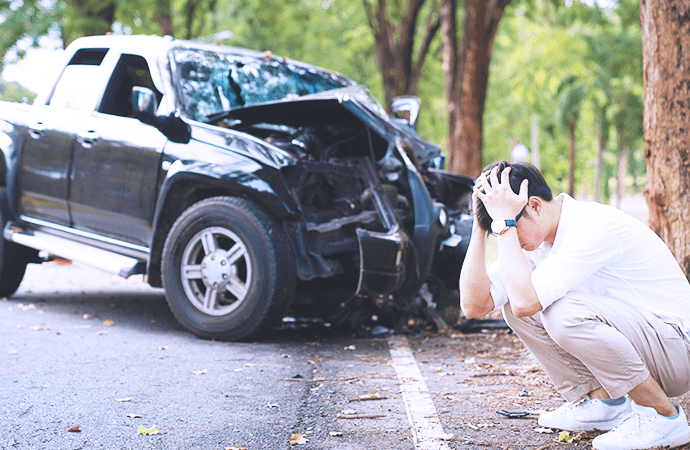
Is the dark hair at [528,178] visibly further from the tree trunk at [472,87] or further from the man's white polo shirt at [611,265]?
the tree trunk at [472,87]

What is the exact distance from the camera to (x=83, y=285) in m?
8.25

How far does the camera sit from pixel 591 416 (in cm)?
302

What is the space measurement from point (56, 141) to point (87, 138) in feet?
1.36

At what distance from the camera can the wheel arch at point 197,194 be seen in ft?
15.3

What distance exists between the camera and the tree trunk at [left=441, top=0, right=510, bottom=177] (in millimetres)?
11148

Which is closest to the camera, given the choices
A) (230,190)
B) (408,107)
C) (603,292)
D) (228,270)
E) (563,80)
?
(603,292)

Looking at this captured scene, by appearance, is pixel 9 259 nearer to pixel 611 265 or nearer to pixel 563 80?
pixel 611 265

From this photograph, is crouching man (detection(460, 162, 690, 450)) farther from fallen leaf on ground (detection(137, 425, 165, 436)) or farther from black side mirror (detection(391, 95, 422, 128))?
black side mirror (detection(391, 95, 422, 128))

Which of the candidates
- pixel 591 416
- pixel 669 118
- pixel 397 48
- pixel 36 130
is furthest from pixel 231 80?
pixel 397 48

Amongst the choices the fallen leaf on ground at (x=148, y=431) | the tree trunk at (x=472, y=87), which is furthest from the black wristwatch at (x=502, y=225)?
the tree trunk at (x=472, y=87)

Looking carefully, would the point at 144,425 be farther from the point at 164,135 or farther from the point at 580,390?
the point at 164,135

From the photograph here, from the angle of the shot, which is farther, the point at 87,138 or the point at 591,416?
the point at 87,138

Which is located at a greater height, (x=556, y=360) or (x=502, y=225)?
(x=502, y=225)

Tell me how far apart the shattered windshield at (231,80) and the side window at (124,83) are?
0.32 meters
